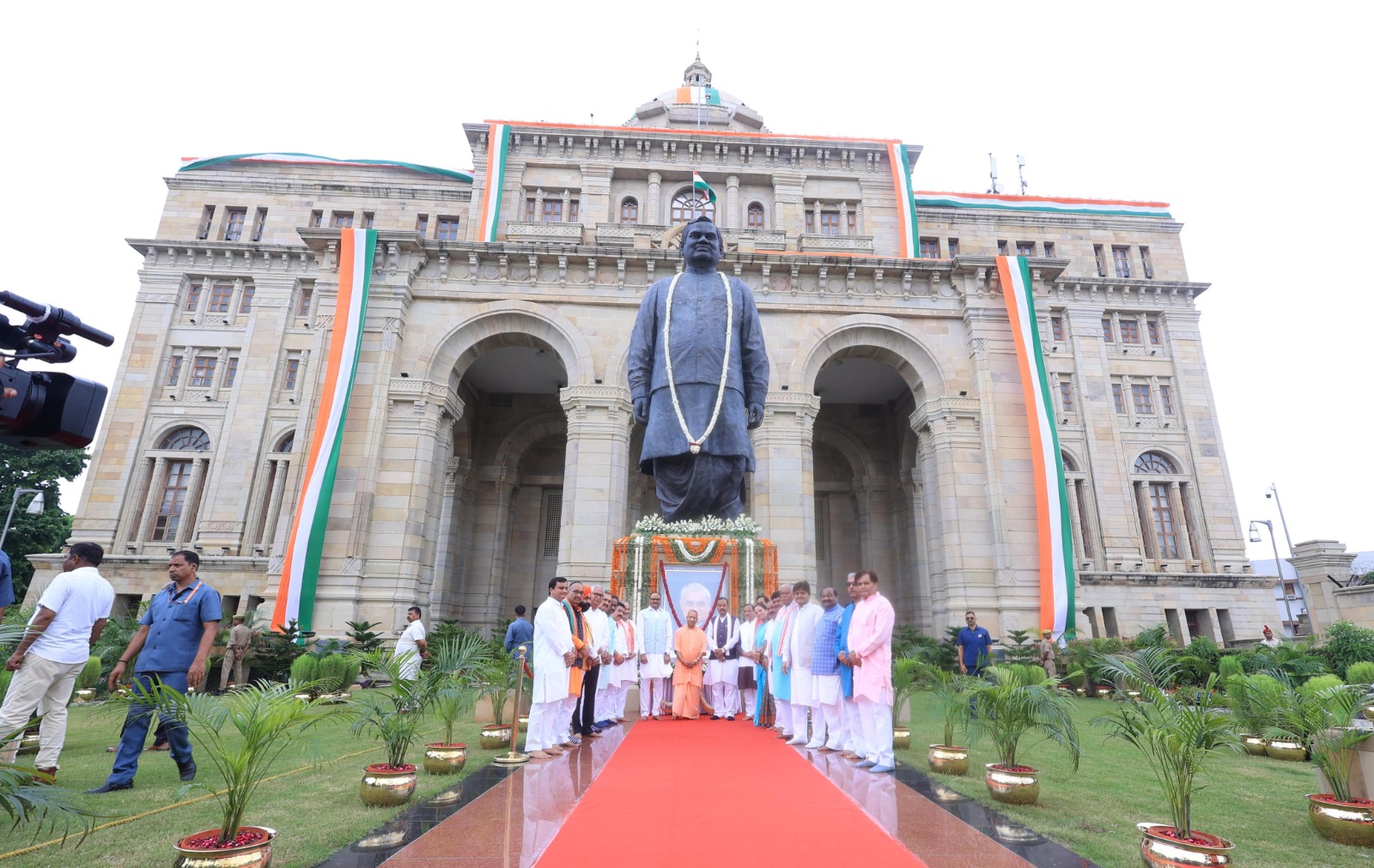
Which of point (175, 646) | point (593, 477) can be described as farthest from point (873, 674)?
point (593, 477)

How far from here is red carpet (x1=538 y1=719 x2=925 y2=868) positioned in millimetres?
3426

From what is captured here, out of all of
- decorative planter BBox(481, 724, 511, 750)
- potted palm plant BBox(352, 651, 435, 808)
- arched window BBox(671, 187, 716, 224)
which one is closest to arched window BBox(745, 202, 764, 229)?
arched window BBox(671, 187, 716, 224)

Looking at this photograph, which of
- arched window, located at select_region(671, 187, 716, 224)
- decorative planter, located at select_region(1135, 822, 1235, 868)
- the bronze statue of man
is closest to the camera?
decorative planter, located at select_region(1135, 822, 1235, 868)

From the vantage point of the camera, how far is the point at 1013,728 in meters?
5.30

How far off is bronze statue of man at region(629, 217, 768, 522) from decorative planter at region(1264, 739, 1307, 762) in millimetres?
7179

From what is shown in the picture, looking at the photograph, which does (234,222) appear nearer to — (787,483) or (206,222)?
(206,222)

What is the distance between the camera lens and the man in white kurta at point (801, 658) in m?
6.98

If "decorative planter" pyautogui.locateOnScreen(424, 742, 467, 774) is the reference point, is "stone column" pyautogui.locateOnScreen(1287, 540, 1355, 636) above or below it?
above

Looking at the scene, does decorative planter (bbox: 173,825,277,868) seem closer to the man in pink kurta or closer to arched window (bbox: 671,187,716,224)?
the man in pink kurta

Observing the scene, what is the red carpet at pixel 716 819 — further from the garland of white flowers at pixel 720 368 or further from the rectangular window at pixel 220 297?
the rectangular window at pixel 220 297

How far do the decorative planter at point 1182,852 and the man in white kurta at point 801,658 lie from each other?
136 inches

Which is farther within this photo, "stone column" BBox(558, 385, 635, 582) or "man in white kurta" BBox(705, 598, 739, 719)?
"stone column" BBox(558, 385, 635, 582)

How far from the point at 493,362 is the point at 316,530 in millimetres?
8043

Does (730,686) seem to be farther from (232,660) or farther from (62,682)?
(232,660)
